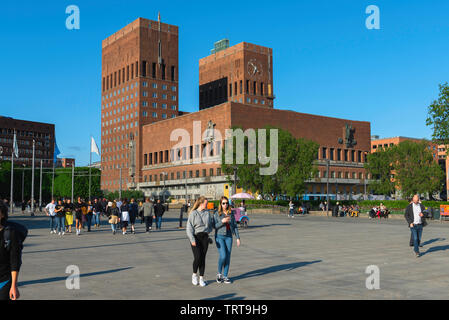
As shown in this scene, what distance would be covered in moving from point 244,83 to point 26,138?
266 feet

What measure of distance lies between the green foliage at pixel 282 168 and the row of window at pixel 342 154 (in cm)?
4168

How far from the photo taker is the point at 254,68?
446 feet

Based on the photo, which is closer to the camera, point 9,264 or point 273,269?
point 9,264

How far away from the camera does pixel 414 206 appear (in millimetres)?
15469

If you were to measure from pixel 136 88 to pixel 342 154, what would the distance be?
57391mm

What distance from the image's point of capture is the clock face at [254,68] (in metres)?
135

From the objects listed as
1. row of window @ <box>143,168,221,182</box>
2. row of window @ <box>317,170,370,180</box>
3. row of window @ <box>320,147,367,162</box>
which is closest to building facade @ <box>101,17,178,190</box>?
row of window @ <box>143,168,221,182</box>

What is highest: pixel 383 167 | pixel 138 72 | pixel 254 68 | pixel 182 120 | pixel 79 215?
pixel 254 68

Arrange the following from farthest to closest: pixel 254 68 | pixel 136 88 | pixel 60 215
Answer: pixel 254 68
pixel 136 88
pixel 60 215

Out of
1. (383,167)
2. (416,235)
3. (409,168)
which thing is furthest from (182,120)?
(416,235)

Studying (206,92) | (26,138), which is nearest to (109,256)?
(206,92)
